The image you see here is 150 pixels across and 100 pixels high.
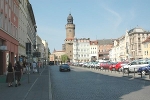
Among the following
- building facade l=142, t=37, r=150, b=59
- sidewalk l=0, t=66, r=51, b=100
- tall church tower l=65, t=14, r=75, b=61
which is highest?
tall church tower l=65, t=14, r=75, b=61

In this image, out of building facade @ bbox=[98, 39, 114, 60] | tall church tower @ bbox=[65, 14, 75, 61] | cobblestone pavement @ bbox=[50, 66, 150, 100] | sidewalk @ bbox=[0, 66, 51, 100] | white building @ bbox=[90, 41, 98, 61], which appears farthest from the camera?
tall church tower @ bbox=[65, 14, 75, 61]

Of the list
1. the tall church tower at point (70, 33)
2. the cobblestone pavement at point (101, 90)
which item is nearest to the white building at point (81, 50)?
the tall church tower at point (70, 33)

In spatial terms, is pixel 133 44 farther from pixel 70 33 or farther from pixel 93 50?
pixel 70 33

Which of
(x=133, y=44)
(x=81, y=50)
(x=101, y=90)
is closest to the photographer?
(x=101, y=90)

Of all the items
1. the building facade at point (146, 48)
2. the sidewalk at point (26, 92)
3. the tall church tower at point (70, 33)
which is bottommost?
the sidewalk at point (26, 92)

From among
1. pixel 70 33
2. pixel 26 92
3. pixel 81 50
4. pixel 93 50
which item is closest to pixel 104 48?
pixel 93 50

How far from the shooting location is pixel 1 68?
32344 mm

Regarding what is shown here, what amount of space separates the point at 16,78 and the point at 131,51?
302ft

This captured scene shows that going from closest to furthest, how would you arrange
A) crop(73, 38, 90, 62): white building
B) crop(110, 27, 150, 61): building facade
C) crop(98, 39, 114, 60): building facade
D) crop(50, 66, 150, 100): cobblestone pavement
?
crop(50, 66, 150, 100): cobblestone pavement, crop(110, 27, 150, 61): building facade, crop(98, 39, 114, 60): building facade, crop(73, 38, 90, 62): white building

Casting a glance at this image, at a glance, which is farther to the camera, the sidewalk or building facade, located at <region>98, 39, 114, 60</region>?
building facade, located at <region>98, 39, 114, 60</region>

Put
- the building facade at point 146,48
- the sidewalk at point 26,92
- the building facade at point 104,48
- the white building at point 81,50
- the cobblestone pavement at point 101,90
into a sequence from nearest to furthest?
the cobblestone pavement at point 101,90
the sidewalk at point 26,92
the building facade at point 146,48
the building facade at point 104,48
the white building at point 81,50

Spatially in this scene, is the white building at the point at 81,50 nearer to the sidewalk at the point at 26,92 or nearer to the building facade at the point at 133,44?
the building facade at the point at 133,44

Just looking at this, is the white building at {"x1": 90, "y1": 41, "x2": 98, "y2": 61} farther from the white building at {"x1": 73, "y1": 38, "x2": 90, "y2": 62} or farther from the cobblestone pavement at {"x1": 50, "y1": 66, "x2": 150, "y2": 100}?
the cobblestone pavement at {"x1": 50, "y1": 66, "x2": 150, "y2": 100}

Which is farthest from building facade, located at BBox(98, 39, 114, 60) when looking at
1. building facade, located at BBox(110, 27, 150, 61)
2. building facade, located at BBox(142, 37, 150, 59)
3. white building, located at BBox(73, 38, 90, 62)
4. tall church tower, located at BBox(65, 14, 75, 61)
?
building facade, located at BBox(142, 37, 150, 59)
